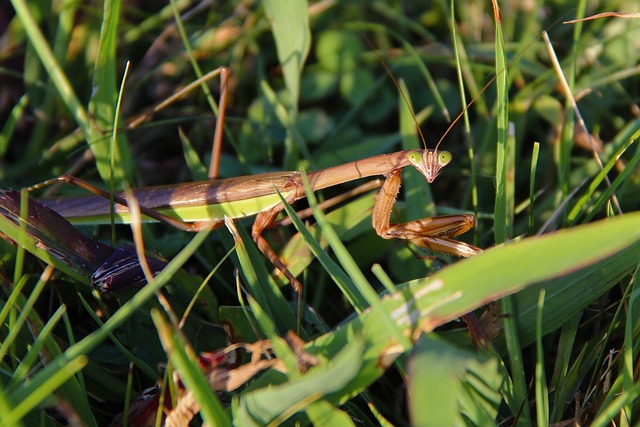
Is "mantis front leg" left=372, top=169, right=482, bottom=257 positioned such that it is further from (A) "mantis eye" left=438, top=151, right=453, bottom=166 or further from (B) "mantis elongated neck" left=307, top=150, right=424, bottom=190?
(A) "mantis eye" left=438, top=151, right=453, bottom=166

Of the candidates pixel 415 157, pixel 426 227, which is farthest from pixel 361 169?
pixel 426 227

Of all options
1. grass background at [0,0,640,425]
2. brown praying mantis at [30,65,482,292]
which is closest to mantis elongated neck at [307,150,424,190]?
brown praying mantis at [30,65,482,292]

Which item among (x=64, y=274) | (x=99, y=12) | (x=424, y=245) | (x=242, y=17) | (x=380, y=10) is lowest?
(x=424, y=245)

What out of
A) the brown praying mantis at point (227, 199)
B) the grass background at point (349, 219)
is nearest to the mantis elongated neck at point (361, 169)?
the brown praying mantis at point (227, 199)

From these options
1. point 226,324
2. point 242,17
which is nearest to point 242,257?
point 226,324

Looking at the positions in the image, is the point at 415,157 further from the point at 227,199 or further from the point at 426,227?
the point at 227,199

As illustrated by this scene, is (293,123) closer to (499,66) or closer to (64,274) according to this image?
(499,66)
